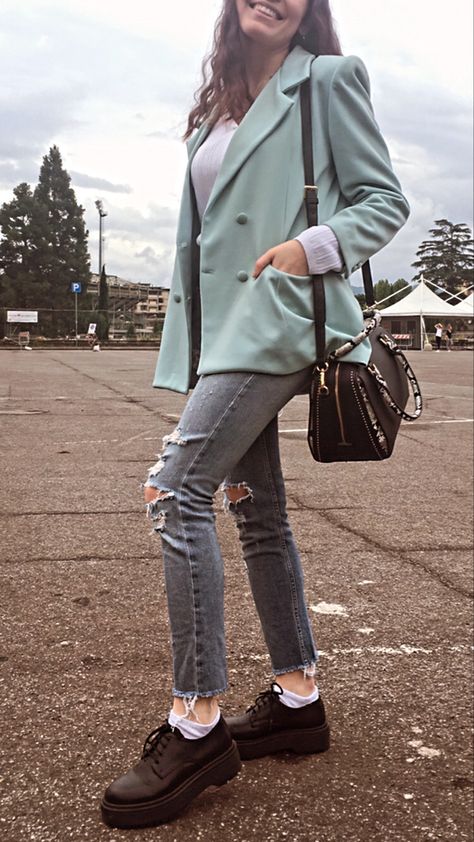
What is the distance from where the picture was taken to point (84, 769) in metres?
2.09

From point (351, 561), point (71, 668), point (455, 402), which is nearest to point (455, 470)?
point (351, 561)

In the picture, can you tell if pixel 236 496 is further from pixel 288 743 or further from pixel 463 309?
pixel 463 309

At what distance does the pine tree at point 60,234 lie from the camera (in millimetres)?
70438

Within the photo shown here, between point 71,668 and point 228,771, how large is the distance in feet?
2.90

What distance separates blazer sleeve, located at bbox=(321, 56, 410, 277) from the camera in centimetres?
198

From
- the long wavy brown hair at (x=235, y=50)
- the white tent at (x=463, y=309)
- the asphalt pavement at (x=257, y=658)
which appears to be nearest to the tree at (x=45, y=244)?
the white tent at (x=463, y=309)

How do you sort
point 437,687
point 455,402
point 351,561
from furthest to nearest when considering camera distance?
1. point 455,402
2. point 351,561
3. point 437,687

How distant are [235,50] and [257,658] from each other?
181cm

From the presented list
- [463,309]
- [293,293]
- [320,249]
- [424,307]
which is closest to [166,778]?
[293,293]

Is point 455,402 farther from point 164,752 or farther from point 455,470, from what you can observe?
point 164,752

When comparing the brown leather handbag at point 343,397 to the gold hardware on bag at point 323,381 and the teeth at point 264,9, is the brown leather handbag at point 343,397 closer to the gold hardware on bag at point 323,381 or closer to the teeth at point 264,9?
the gold hardware on bag at point 323,381

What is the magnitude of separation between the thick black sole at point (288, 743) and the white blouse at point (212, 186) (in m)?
→ 1.16

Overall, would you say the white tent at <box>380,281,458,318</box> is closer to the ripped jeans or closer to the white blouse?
the white blouse

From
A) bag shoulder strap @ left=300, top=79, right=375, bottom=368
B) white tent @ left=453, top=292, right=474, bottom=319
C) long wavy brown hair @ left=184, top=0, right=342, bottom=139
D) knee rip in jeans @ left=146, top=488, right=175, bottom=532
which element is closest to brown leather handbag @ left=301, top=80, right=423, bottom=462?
bag shoulder strap @ left=300, top=79, right=375, bottom=368
